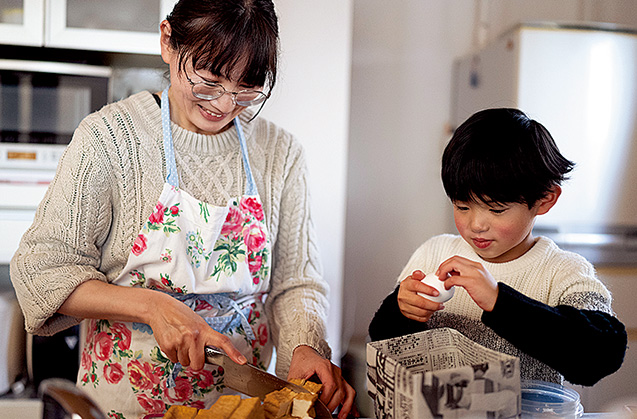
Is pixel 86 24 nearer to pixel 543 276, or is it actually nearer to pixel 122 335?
pixel 122 335

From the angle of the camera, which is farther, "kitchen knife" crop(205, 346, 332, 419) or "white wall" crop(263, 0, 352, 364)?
"white wall" crop(263, 0, 352, 364)

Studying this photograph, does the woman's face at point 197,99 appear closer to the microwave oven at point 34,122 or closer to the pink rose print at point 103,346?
the pink rose print at point 103,346

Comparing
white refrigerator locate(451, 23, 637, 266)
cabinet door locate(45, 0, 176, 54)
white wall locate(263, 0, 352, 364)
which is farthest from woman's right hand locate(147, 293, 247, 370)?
white refrigerator locate(451, 23, 637, 266)

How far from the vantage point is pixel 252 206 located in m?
1.02

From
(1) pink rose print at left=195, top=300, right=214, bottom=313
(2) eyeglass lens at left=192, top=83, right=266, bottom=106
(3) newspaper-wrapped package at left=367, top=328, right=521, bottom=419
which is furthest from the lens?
(1) pink rose print at left=195, top=300, right=214, bottom=313

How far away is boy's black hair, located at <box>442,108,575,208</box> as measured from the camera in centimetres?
83

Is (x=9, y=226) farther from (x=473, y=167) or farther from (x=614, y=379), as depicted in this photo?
(x=614, y=379)

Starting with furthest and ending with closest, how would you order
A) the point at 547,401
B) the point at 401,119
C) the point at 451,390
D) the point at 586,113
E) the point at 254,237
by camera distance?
the point at 401,119 < the point at 586,113 < the point at 254,237 < the point at 547,401 < the point at 451,390

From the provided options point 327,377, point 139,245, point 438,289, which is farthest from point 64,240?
point 438,289

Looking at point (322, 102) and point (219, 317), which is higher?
point (322, 102)

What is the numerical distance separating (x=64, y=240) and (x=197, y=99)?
300 mm

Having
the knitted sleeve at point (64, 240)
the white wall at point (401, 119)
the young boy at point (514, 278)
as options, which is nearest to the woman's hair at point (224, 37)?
the knitted sleeve at point (64, 240)

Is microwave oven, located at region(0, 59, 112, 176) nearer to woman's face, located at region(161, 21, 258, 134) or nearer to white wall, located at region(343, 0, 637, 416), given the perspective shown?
woman's face, located at region(161, 21, 258, 134)

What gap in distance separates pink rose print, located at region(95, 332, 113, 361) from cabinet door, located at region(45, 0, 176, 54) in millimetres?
1105
